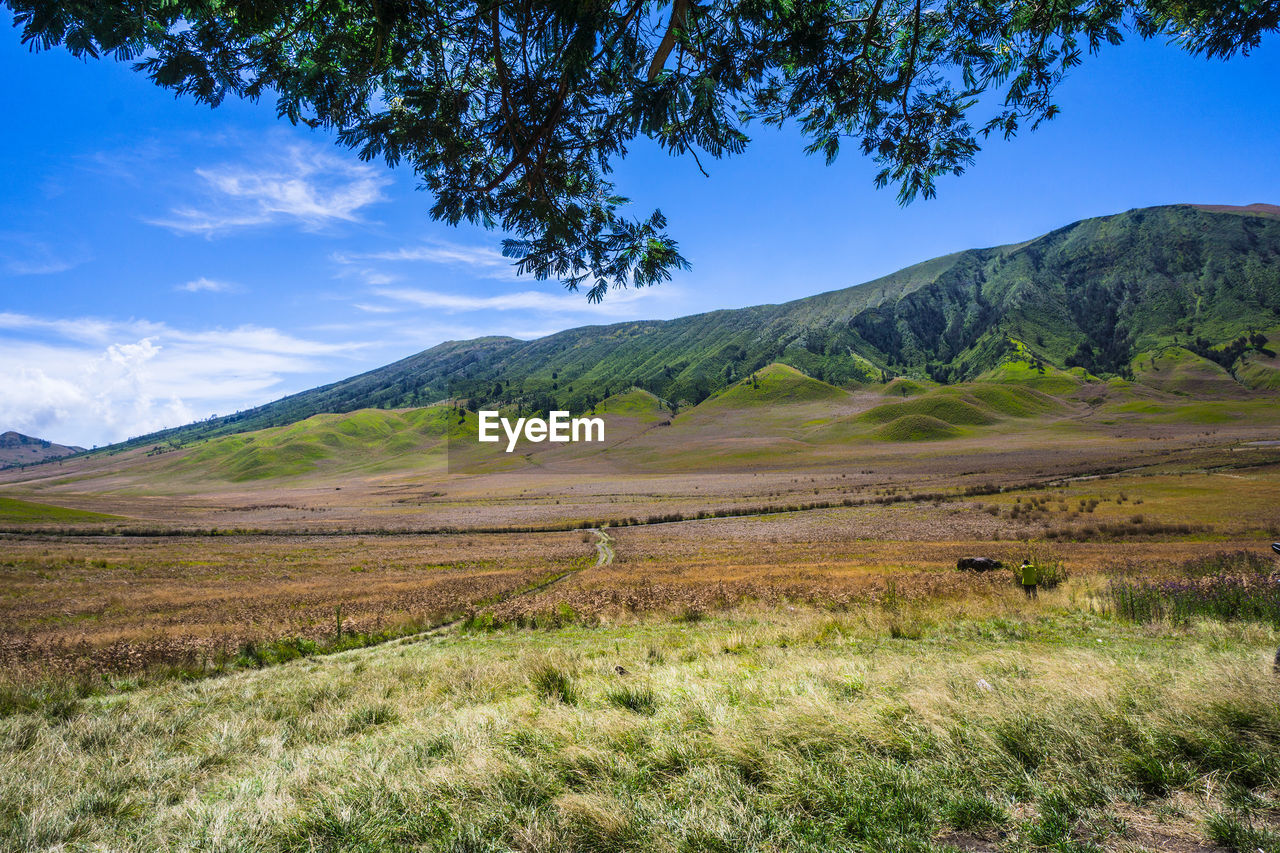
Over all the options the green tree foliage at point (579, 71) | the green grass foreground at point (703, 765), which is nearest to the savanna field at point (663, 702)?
the green grass foreground at point (703, 765)

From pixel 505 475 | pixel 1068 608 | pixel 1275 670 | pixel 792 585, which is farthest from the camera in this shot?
pixel 505 475

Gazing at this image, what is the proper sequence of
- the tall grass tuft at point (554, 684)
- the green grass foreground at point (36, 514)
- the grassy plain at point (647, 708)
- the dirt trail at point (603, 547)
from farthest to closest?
the green grass foreground at point (36, 514) < the dirt trail at point (603, 547) < the tall grass tuft at point (554, 684) < the grassy plain at point (647, 708)

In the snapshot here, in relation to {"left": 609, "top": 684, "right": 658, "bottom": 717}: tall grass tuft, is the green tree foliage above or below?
above

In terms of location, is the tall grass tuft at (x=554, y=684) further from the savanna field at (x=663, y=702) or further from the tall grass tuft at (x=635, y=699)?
the tall grass tuft at (x=635, y=699)

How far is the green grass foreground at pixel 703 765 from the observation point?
2643 mm

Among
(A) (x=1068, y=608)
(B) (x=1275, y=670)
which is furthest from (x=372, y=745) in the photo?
(A) (x=1068, y=608)

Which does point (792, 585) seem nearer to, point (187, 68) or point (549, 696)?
point (549, 696)

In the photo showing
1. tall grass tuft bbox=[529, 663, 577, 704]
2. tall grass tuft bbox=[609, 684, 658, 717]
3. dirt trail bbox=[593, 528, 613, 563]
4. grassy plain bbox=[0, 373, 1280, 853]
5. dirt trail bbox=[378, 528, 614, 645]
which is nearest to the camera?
grassy plain bbox=[0, 373, 1280, 853]

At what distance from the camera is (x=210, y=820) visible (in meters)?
2.97

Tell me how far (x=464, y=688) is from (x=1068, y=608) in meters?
12.5

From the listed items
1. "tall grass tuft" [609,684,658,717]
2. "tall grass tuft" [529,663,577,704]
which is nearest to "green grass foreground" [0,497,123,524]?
"tall grass tuft" [529,663,577,704]

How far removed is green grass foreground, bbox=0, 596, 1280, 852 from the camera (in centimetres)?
264

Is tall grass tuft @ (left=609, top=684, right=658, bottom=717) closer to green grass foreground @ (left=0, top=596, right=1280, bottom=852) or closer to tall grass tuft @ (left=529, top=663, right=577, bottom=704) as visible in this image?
green grass foreground @ (left=0, top=596, right=1280, bottom=852)

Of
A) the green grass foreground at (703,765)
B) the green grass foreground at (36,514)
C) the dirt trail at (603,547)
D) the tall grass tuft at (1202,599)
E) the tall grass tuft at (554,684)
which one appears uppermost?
the green grass foreground at (703,765)
